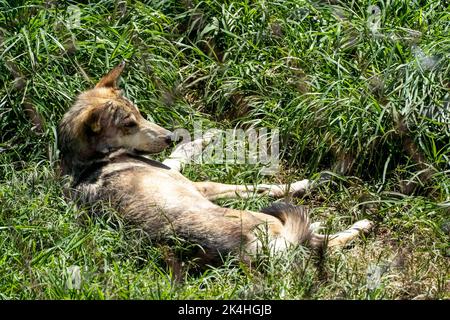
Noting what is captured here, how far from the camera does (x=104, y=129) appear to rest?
7.67 m

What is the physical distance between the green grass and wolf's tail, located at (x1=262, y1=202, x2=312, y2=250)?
16cm

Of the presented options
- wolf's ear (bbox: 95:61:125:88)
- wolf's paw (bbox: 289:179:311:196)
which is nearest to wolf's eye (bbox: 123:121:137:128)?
wolf's ear (bbox: 95:61:125:88)

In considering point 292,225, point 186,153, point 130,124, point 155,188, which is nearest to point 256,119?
point 186,153

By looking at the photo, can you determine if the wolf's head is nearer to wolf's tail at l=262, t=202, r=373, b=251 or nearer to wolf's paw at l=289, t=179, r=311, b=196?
wolf's paw at l=289, t=179, r=311, b=196

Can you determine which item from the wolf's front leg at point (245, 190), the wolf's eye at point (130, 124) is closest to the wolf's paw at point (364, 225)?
the wolf's front leg at point (245, 190)

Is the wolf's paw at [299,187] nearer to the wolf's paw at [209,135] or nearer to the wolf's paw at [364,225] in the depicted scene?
the wolf's paw at [364,225]

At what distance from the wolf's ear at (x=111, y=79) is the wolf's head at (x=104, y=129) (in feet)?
0.16

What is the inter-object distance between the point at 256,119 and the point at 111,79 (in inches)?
47.2

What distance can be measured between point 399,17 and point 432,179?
1721 millimetres

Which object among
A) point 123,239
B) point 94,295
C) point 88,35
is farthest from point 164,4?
point 94,295

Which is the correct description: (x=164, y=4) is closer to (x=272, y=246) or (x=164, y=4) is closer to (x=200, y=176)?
(x=200, y=176)

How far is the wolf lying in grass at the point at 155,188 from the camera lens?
658 cm

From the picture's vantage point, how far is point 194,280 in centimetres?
638

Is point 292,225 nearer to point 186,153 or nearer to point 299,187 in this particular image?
point 299,187
